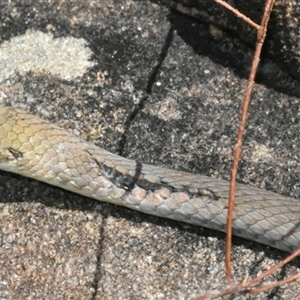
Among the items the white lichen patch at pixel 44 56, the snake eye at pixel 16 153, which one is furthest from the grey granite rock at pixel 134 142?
the snake eye at pixel 16 153

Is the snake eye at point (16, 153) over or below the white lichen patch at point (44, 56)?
below

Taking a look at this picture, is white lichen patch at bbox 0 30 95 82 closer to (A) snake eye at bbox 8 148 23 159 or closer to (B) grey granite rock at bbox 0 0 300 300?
(B) grey granite rock at bbox 0 0 300 300

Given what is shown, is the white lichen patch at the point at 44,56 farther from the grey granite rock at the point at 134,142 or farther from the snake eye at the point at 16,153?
the snake eye at the point at 16,153

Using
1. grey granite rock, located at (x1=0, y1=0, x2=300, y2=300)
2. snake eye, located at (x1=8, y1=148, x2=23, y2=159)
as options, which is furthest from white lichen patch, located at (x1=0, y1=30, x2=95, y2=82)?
snake eye, located at (x1=8, y1=148, x2=23, y2=159)

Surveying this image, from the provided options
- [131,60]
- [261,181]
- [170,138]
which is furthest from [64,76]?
[261,181]

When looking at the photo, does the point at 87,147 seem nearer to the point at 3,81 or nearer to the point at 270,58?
the point at 3,81

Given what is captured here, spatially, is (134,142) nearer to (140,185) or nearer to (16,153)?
(140,185)
